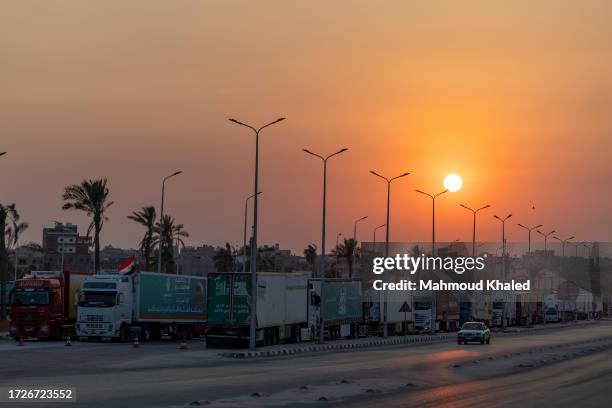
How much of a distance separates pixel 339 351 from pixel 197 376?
74.2 ft

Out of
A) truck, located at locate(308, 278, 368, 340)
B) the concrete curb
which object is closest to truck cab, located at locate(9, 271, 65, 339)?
the concrete curb

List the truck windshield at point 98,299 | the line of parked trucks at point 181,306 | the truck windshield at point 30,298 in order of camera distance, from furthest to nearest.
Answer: the truck windshield at point 98,299 < the truck windshield at point 30,298 < the line of parked trucks at point 181,306

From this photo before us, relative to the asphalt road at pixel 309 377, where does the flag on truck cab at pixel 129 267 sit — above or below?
above

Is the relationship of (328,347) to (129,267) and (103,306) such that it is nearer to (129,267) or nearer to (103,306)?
(129,267)

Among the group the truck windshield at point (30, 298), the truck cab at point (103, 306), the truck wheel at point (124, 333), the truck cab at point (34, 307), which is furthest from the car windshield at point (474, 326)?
the truck windshield at point (30, 298)

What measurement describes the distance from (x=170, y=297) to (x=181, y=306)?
5.48 ft

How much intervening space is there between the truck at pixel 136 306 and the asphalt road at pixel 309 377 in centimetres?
250

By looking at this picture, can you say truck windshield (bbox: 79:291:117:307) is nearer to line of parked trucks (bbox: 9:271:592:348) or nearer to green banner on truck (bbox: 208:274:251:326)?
line of parked trucks (bbox: 9:271:592:348)

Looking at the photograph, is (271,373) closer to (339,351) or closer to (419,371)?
(419,371)

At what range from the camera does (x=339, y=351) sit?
5588 centimetres

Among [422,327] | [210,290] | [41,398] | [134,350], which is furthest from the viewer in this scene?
[422,327]

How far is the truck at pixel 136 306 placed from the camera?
56219mm

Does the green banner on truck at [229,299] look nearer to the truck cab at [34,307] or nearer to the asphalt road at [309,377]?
the asphalt road at [309,377]

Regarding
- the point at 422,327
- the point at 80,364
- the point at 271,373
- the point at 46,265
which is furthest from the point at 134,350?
the point at 46,265
